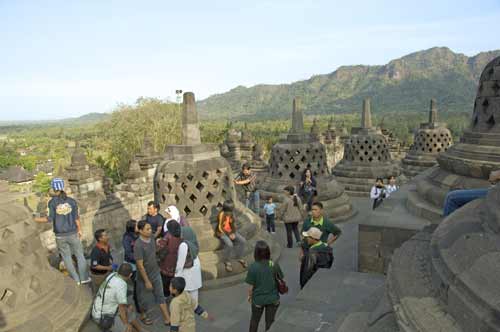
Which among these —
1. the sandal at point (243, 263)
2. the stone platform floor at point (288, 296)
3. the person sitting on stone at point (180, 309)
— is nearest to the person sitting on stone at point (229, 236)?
the sandal at point (243, 263)

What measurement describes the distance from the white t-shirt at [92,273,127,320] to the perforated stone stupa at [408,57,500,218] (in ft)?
15.2

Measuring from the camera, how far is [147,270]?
14.6 feet

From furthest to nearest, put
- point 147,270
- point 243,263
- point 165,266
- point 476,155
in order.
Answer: point 243,263 → point 476,155 → point 165,266 → point 147,270

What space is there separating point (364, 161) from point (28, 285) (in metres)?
12.5

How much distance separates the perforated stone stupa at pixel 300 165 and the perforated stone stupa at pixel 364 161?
2.93 meters

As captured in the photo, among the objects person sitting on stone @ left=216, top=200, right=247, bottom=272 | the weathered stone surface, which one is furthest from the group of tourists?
the weathered stone surface

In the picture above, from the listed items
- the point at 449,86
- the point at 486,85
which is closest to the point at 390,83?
the point at 449,86

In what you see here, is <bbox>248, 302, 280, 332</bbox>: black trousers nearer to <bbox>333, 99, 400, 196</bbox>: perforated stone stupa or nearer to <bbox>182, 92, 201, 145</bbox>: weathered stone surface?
<bbox>182, 92, 201, 145</bbox>: weathered stone surface

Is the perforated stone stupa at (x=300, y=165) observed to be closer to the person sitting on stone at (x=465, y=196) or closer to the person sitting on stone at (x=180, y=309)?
the person sitting on stone at (x=465, y=196)

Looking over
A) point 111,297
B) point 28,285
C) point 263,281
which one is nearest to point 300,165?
point 263,281

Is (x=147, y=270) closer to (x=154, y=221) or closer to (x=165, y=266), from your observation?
(x=165, y=266)

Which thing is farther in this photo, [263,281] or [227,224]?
[227,224]

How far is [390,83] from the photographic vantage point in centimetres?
16475

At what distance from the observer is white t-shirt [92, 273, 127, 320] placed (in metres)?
3.45
